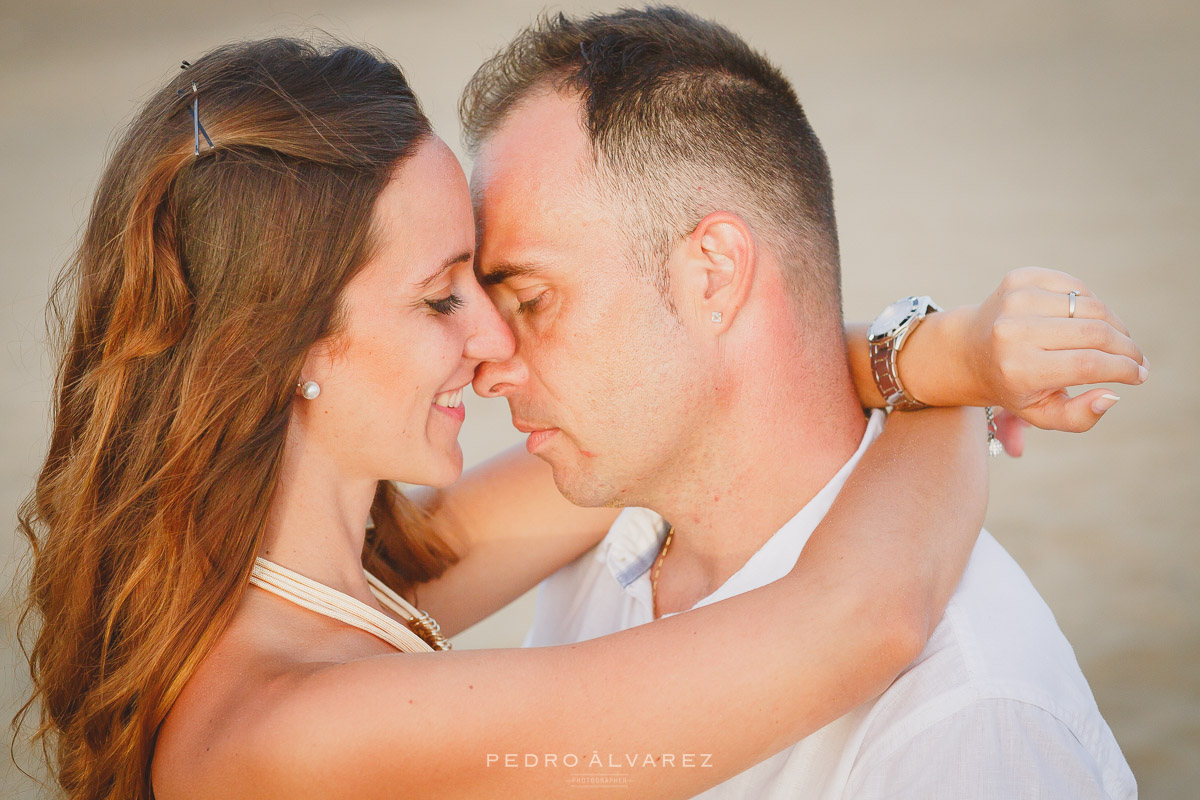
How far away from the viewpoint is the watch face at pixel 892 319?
255cm

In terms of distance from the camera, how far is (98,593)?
2.20 metres

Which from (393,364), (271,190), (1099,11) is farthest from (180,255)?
(1099,11)

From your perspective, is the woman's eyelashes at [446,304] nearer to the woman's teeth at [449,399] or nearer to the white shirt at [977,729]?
the woman's teeth at [449,399]

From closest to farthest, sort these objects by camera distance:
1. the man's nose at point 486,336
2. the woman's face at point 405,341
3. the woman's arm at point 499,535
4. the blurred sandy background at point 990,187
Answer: the woman's face at point 405,341
the man's nose at point 486,336
the woman's arm at point 499,535
the blurred sandy background at point 990,187

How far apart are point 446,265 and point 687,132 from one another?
2.39 feet

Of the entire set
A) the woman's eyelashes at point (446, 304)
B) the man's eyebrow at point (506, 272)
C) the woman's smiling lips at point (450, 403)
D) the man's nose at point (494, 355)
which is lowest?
the woman's smiling lips at point (450, 403)

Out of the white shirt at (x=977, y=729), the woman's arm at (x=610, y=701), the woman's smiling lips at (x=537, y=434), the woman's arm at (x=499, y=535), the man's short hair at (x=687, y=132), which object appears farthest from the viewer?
the woman's arm at (x=499, y=535)

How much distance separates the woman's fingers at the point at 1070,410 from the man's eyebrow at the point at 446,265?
1.25 m

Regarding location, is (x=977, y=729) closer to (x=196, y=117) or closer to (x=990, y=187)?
(x=196, y=117)

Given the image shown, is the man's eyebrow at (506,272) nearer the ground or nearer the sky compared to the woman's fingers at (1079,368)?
nearer the ground

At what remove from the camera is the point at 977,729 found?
1.91m

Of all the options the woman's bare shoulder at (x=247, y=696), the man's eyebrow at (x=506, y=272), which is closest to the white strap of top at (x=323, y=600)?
the woman's bare shoulder at (x=247, y=696)

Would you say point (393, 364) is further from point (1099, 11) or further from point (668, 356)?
point (1099, 11)

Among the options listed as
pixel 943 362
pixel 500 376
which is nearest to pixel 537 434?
pixel 500 376
